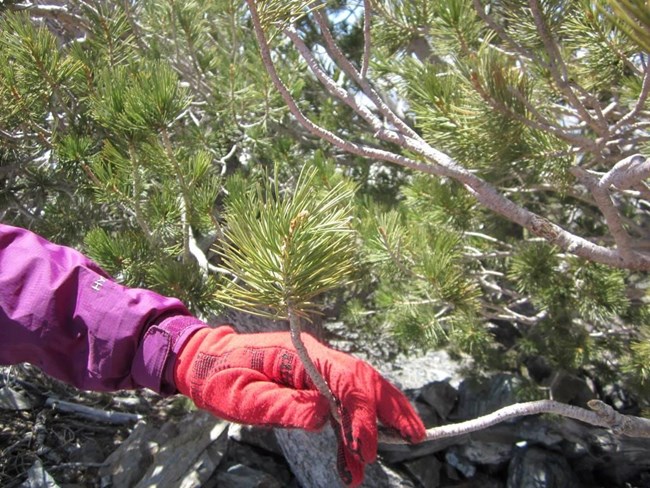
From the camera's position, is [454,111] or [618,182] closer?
[618,182]

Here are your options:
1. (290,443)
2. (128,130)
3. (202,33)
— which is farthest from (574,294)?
(202,33)

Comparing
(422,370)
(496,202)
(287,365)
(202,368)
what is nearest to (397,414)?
(287,365)

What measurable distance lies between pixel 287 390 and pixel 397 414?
7.2 inches

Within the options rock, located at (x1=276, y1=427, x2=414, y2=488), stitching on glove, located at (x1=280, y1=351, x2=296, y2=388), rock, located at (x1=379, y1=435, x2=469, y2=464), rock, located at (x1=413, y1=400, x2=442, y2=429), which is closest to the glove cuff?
stitching on glove, located at (x1=280, y1=351, x2=296, y2=388)

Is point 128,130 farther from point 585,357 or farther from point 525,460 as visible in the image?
point 525,460

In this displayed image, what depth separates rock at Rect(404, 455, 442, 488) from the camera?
2.25 metres

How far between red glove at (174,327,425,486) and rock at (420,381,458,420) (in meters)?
1.62

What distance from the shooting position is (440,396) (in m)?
2.54

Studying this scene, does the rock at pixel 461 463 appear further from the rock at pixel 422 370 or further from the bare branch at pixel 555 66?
the bare branch at pixel 555 66

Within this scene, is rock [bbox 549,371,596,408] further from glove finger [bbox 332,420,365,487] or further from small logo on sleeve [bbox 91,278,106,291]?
small logo on sleeve [bbox 91,278,106,291]

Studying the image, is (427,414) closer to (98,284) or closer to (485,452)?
(485,452)

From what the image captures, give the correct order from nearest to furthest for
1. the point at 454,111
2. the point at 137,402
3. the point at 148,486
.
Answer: the point at 454,111 → the point at 148,486 → the point at 137,402

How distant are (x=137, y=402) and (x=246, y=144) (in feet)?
4.50

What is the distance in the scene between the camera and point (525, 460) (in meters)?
2.28
